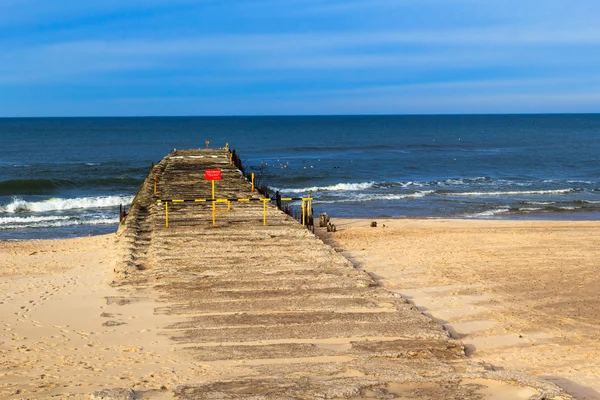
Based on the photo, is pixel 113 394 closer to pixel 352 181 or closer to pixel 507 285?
pixel 507 285

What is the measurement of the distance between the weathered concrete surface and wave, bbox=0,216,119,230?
928 cm

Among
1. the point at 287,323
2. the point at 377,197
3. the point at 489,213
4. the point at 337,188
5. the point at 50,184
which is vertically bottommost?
the point at 489,213

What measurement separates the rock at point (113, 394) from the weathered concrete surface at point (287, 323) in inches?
20.9

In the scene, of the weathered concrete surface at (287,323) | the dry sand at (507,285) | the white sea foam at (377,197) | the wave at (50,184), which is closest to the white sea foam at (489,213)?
the dry sand at (507,285)

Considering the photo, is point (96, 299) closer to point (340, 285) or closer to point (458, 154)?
point (340, 285)

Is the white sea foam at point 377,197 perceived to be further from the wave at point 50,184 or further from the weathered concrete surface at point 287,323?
the weathered concrete surface at point 287,323

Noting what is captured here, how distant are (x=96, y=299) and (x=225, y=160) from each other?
71.7 ft

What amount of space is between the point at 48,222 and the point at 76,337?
17.6 meters

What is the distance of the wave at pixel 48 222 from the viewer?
84.1ft

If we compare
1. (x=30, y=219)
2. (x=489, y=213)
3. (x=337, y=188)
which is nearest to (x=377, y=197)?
(x=337, y=188)

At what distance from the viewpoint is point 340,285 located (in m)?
12.5

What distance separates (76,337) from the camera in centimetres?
993

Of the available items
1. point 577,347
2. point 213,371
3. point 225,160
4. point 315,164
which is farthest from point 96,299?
point 315,164

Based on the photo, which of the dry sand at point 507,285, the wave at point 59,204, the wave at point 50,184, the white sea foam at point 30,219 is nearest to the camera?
the dry sand at point 507,285
